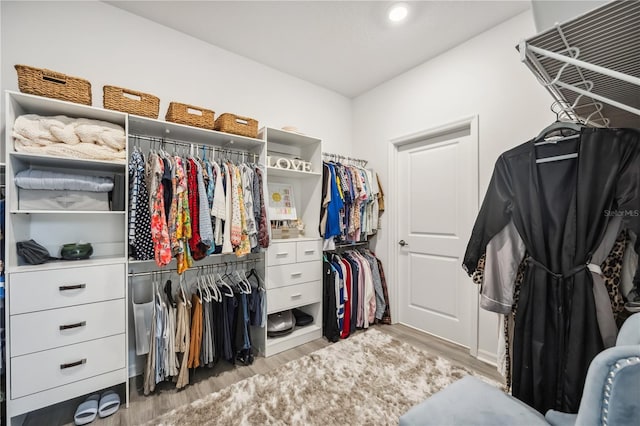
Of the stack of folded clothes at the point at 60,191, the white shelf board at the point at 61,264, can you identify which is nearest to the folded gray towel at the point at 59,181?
the stack of folded clothes at the point at 60,191

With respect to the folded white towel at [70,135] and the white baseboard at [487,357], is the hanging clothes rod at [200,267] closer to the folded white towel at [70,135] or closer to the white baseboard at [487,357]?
the folded white towel at [70,135]

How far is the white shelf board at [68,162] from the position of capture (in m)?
1.48

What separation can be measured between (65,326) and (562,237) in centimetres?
261

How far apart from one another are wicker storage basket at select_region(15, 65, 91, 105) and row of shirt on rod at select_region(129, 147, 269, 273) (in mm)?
423

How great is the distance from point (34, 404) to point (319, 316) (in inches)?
77.8

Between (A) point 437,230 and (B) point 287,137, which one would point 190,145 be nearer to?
(B) point 287,137

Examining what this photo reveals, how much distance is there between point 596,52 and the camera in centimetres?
91

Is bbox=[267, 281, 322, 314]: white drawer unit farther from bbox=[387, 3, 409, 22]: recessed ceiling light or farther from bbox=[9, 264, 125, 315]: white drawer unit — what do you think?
bbox=[387, 3, 409, 22]: recessed ceiling light

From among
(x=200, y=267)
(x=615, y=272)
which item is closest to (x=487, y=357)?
(x=615, y=272)

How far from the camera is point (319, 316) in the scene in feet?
8.63

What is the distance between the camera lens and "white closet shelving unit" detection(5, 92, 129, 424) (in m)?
1.38

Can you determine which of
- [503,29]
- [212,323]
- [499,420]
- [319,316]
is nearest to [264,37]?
[503,29]

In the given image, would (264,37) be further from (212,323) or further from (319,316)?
(319,316)

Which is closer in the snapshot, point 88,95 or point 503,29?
point 88,95
